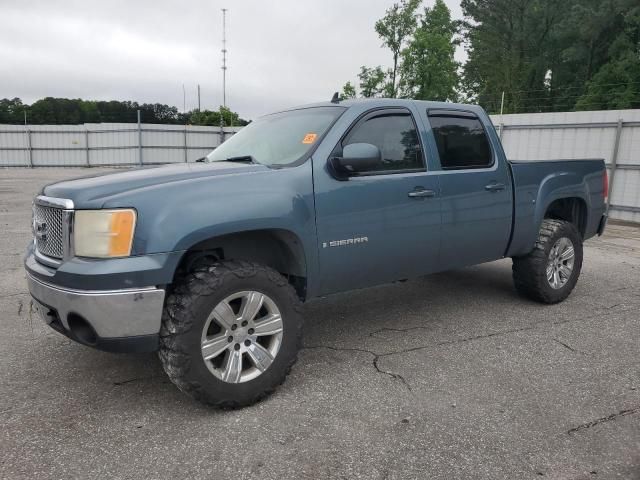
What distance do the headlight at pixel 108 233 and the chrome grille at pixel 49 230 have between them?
10.0 inches

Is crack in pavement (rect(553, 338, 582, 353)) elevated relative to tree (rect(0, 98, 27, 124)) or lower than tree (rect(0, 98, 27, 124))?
lower

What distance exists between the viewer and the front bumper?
2779 millimetres

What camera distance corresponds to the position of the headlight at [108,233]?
9.24 ft

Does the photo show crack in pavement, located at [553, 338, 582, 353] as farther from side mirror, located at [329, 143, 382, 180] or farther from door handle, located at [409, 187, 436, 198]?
side mirror, located at [329, 143, 382, 180]

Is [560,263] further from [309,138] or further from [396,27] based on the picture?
[396,27]

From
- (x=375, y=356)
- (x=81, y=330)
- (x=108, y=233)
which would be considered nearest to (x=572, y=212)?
(x=375, y=356)

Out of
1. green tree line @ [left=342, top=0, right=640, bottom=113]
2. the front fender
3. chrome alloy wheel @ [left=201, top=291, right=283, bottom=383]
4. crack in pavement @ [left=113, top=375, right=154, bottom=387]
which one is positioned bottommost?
crack in pavement @ [left=113, top=375, right=154, bottom=387]

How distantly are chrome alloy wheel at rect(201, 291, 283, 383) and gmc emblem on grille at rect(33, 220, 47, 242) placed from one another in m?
1.17

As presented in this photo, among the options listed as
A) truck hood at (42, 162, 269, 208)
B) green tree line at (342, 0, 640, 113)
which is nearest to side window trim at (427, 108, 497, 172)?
truck hood at (42, 162, 269, 208)

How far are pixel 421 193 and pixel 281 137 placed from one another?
1142mm

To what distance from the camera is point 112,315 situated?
2789 millimetres

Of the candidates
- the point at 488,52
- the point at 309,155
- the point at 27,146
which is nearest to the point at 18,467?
the point at 309,155

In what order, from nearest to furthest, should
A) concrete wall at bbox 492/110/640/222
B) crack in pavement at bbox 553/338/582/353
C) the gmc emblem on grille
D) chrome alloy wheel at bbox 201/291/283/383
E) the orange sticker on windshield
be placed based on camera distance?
chrome alloy wheel at bbox 201/291/283/383 → the gmc emblem on grille → the orange sticker on windshield → crack in pavement at bbox 553/338/582/353 → concrete wall at bbox 492/110/640/222

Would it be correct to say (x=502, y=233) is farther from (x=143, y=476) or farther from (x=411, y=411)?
(x=143, y=476)
